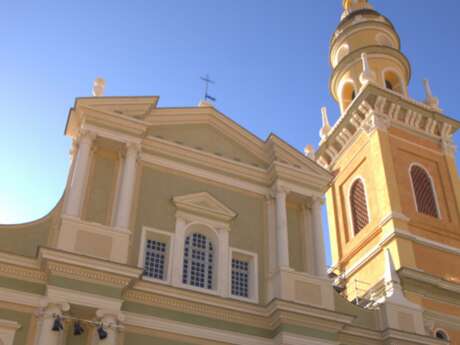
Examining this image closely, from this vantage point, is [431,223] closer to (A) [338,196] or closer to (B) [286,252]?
(A) [338,196]

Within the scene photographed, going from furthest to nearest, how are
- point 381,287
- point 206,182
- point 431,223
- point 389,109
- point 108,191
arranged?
point 389,109
point 431,223
point 381,287
point 206,182
point 108,191

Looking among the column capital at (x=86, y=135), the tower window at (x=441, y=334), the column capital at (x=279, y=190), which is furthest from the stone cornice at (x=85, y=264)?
the tower window at (x=441, y=334)

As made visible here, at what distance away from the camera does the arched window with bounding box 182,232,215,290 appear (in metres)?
16.0

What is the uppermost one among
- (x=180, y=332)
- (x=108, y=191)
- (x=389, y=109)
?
(x=389, y=109)

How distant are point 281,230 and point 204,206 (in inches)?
86.8

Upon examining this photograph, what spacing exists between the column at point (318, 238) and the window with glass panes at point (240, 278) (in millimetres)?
1939

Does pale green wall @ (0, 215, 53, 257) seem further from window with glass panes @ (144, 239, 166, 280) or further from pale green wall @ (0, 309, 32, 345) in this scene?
window with glass panes @ (144, 239, 166, 280)

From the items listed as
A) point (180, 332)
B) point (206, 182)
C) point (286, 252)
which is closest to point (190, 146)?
point (206, 182)

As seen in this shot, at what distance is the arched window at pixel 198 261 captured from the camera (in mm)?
15961

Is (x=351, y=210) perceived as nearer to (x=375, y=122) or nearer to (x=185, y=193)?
(x=375, y=122)

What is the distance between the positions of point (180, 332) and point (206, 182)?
15.9 feet

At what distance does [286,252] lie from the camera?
16.8 metres

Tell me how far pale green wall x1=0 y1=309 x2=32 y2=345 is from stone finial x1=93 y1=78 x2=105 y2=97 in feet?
23.7

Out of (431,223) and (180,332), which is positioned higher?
(431,223)
